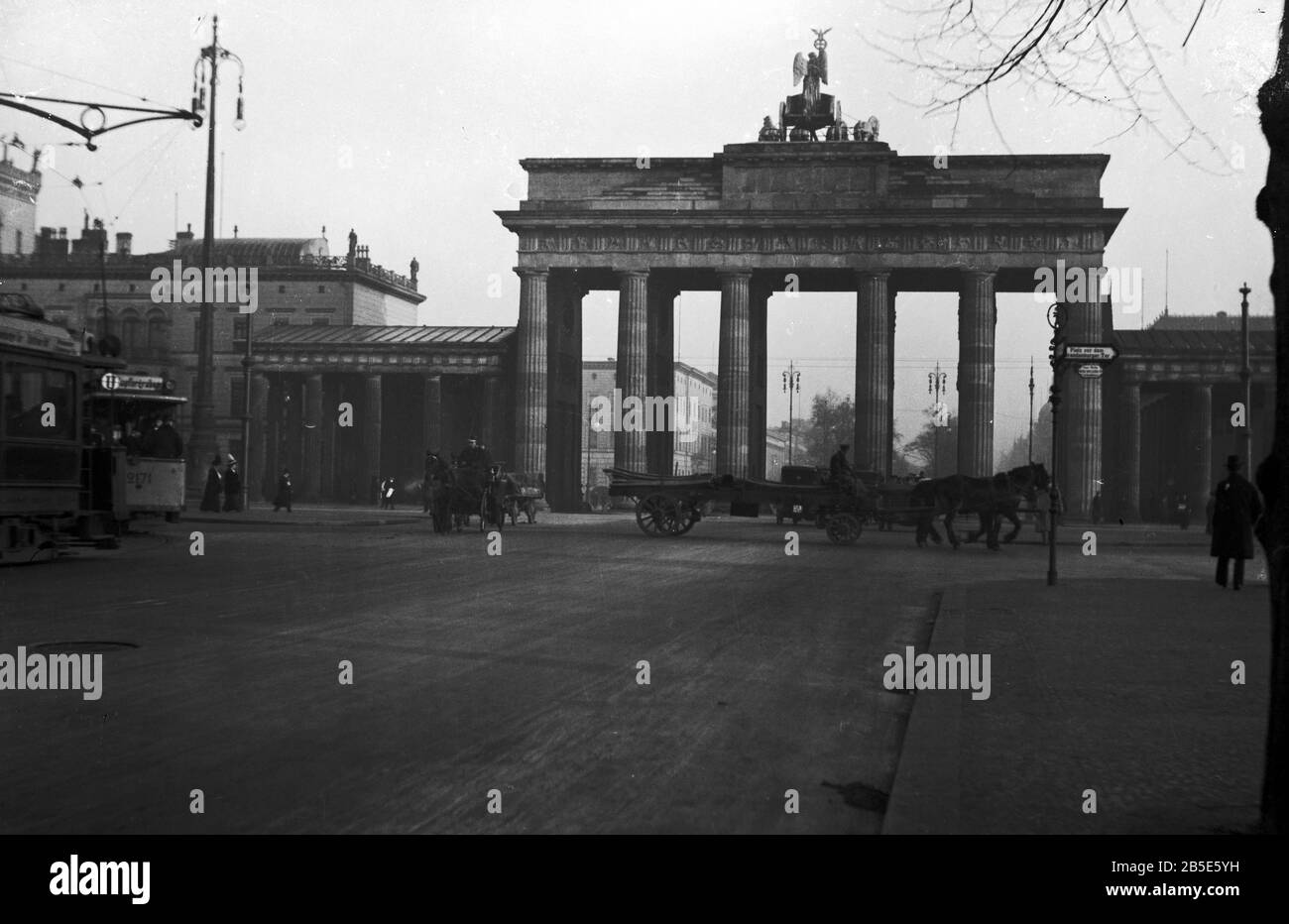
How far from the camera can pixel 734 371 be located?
2282 inches

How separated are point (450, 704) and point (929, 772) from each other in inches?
125

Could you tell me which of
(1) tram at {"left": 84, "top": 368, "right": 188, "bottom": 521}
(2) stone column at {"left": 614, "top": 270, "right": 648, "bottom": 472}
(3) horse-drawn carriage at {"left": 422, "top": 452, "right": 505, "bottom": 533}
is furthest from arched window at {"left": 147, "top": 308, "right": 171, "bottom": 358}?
(1) tram at {"left": 84, "top": 368, "right": 188, "bottom": 521}

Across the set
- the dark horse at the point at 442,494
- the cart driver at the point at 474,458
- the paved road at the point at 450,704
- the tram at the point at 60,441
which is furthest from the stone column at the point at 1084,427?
the tram at the point at 60,441

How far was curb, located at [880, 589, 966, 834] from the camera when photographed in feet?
16.9

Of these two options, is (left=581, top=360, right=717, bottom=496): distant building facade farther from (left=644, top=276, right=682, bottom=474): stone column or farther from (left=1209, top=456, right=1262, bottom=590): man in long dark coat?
(left=1209, top=456, right=1262, bottom=590): man in long dark coat

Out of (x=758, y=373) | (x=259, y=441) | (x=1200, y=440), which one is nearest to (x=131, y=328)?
(x=259, y=441)

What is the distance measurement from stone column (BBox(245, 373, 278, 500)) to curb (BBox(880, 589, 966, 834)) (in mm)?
60206

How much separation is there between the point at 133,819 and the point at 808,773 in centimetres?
314

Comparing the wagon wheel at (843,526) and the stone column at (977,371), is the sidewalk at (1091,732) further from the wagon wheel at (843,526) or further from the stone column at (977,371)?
the stone column at (977,371)

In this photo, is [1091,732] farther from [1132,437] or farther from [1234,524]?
[1132,437]
